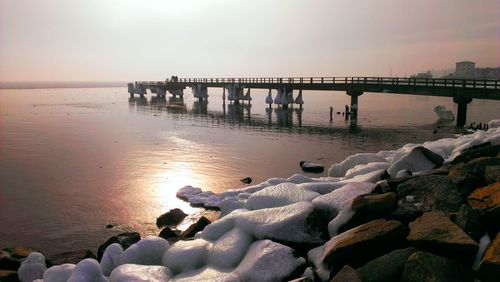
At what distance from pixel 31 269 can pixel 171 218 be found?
15.3ft

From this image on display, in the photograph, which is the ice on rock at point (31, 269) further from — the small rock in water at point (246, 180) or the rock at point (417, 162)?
the small rock in water at point (246, 180)

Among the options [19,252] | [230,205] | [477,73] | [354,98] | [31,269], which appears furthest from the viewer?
[477,73]

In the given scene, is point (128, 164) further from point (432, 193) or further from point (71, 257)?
point (432, 193)

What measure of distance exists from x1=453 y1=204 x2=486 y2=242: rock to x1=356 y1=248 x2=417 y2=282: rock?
844mm

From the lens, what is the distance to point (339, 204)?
7316 millimetres

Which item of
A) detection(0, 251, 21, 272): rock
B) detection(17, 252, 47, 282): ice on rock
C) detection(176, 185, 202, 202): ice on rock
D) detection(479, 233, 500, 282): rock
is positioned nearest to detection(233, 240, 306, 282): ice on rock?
detection(479, 233, 500, 282): rock

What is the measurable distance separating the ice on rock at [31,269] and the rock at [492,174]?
8813 millimetres

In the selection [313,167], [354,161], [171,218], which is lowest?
[171,218]

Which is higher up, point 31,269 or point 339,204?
point 339,204

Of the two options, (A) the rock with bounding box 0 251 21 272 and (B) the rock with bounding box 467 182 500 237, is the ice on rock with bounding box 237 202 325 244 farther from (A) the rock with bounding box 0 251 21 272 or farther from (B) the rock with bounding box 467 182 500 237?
(A) the rock with bounding box 0 251 21 272

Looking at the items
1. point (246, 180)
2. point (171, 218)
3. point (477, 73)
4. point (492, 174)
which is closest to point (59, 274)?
point (171, 218)

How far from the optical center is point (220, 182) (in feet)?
54.5

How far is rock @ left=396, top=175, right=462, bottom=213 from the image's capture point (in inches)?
254

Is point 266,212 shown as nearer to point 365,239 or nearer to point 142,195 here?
point 365,239
